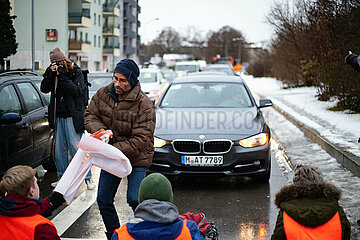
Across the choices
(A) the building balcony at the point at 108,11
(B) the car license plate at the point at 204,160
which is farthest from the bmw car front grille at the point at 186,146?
(A) the building balcony at the point at 108,11

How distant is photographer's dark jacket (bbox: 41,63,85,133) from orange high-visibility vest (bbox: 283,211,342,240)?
403cm

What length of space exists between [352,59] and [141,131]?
3.02 metres

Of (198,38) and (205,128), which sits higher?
(198,38)

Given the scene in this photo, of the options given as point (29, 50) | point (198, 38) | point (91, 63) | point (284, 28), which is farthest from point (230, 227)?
point (198, 38)

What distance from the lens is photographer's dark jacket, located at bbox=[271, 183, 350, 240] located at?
3.20 metres

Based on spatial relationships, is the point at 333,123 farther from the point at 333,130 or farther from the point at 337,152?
the point at 337,152

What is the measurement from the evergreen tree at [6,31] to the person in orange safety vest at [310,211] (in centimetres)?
2800

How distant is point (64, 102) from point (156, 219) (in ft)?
13.8

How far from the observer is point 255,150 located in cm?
712

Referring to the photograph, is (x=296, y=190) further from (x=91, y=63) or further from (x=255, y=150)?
(x=91, y=63)

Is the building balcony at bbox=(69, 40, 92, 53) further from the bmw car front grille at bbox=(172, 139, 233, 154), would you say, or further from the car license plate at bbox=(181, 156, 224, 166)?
the car license plate at bbox=(181, 156, 224, 166)

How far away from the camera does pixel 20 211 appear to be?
3.17 metres

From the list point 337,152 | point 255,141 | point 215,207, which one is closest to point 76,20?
point 337,152

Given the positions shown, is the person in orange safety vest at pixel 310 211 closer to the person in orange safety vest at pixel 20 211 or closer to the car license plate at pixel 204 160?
the person in orange safety vest at pixel 20 211
